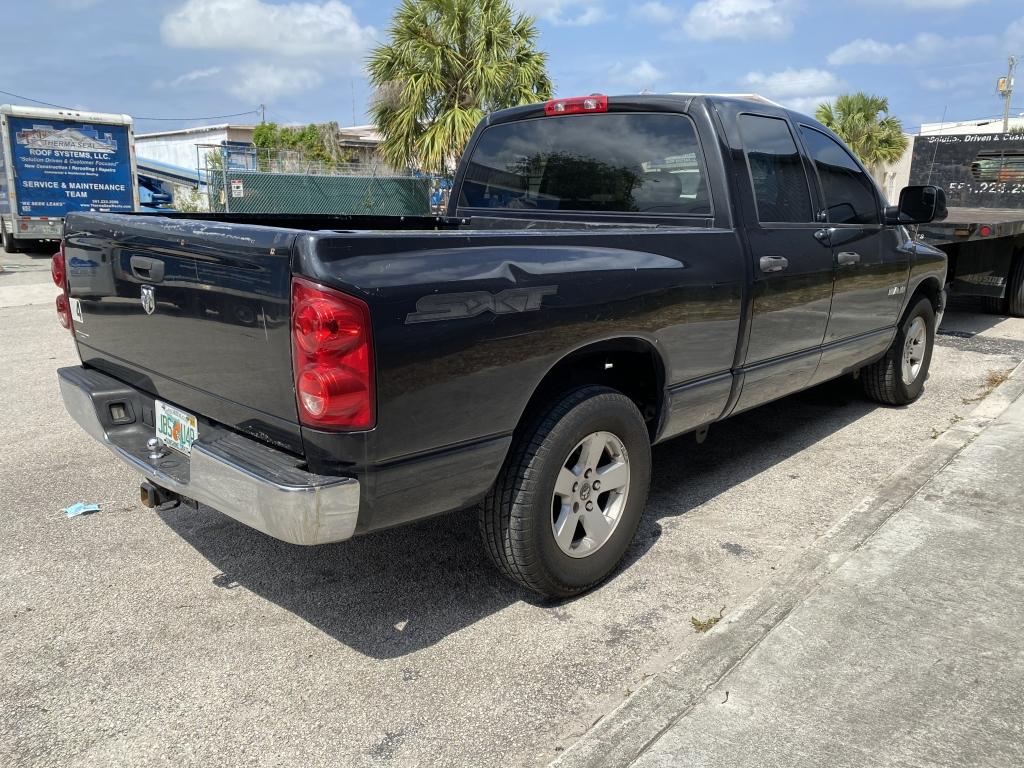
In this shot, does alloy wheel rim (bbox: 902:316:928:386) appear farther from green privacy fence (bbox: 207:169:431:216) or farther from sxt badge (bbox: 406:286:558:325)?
green privacy fence (bbox: 207:169:431:216)

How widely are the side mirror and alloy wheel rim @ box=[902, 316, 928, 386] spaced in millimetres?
1101

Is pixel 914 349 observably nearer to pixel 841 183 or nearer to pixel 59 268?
pixel 841 183

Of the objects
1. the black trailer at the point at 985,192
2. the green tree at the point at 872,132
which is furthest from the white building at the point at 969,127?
the black trailer at the point at 985,192

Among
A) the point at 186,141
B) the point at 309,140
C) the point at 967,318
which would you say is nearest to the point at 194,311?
the point at 967,318

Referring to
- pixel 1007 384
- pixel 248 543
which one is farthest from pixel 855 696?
pixel 1007 384

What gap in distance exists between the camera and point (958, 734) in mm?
2543

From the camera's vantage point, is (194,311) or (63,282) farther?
(63,282)

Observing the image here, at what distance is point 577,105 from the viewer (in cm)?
429

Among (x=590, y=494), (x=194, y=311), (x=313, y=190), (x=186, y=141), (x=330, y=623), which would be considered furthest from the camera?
(x=186, y=141)

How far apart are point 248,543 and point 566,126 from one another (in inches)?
101

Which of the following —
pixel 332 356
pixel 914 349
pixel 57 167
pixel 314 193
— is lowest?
pixel 914 349

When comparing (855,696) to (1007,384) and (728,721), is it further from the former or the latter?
(1007,384)

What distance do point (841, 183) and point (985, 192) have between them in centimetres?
919

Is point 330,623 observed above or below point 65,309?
below
